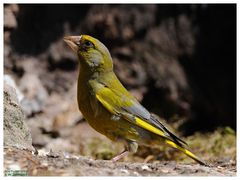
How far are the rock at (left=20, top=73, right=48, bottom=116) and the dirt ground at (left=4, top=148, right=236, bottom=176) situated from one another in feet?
11.7

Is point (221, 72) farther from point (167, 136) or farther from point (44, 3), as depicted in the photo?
point (167, 136)

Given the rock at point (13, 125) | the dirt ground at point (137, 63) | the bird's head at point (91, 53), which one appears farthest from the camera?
the dirt ground at point (137, 63)

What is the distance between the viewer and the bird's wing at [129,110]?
15.1 feet

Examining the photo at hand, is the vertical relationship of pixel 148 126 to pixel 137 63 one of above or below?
below

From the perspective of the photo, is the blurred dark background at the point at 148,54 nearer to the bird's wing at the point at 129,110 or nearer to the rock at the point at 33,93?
the rock at the point at 33,93

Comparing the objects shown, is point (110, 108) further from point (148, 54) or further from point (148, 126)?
point (148, 54)

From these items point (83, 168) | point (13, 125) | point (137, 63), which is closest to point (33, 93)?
point (137, 63)

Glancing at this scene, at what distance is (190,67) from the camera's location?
8711 millimetres

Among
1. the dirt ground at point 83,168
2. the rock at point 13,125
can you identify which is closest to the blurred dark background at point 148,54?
the rock at point 13,125

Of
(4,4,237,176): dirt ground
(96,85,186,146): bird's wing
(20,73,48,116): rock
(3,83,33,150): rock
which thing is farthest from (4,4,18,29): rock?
(96,85,186,146): bird's wing

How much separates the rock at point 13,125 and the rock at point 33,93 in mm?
3227

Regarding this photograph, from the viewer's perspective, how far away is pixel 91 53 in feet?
15.8

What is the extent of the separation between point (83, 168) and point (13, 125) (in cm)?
92

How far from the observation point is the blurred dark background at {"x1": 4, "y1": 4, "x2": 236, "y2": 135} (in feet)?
27.2
